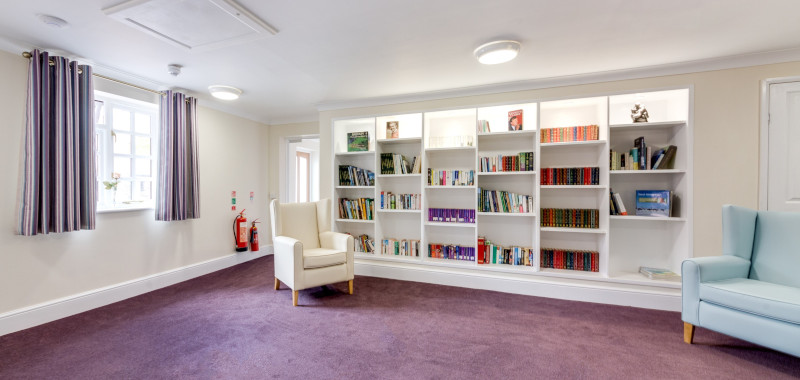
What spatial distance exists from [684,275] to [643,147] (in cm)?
132

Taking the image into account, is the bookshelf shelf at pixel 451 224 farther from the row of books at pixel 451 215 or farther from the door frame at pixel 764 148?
the door frame at pixel 764 148

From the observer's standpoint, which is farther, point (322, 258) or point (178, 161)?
point (178, 161)

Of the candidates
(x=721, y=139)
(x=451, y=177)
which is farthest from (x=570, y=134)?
(x=451, y=177)

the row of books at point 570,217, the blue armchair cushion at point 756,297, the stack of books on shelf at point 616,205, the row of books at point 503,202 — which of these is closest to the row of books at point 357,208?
the row of books at point 503,202

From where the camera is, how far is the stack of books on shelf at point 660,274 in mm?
2836

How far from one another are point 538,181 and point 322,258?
2.41 metres

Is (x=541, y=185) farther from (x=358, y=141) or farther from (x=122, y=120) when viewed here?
(x=122, y=120)

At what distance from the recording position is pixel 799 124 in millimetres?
2494

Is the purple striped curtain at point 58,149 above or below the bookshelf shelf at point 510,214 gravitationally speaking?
above

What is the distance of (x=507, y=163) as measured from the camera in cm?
335

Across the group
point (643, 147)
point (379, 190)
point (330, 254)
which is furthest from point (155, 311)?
point (643, 147)

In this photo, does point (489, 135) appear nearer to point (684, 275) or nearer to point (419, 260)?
point (419, 260)

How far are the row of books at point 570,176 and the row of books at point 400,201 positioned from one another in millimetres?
1467

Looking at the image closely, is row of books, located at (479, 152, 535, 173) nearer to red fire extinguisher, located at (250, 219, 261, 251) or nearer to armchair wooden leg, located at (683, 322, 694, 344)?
armchair wooden leg, located at (683, 322, 694, 344)
